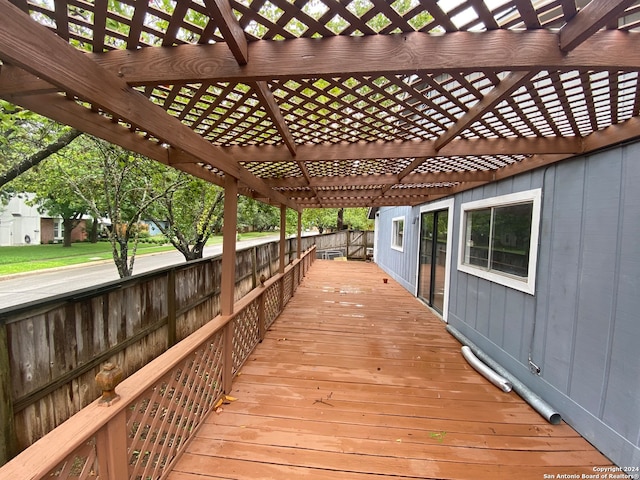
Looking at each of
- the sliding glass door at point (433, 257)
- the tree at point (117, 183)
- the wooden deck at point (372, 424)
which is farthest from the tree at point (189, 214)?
the sliding glass door at point (433, 257)

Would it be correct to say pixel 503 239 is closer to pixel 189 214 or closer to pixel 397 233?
pixel 397 233

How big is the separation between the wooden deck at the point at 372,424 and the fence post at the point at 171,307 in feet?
2.94

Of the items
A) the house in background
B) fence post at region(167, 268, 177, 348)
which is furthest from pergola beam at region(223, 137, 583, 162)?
the house in background

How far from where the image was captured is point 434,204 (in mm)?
5539

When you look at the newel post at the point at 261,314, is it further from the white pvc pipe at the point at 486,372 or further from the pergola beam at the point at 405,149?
the white pvc pipe at the point at 486,372

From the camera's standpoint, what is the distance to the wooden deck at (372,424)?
5.90 ft

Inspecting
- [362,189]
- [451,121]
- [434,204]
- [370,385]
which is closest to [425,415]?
[370,385]

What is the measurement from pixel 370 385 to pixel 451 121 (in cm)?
258

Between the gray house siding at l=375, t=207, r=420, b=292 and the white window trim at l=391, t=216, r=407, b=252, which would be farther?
the white window trim at l=391, t=216, r=407, b=252

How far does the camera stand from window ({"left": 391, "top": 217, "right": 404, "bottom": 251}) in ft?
27.3

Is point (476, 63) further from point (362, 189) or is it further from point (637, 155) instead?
point (362, 189)

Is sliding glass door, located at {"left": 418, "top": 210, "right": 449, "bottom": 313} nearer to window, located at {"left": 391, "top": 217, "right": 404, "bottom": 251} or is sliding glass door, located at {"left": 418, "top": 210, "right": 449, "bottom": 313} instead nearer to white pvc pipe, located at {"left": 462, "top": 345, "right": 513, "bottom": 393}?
white pvc pipe, located at {"left": 462, "top": 345, "right": 513, "bottom": 393}

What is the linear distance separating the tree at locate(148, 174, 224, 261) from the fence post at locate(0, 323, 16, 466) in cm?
386

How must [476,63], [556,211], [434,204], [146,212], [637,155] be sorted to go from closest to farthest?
1. [476,63]
2. [637,155]
3. [556,211]
4. [146,212]
5. [434,204]
